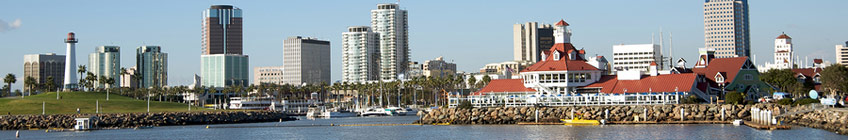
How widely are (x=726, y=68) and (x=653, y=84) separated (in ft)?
64.5

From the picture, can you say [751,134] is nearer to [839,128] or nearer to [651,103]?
[839,128]

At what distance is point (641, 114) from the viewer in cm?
9338

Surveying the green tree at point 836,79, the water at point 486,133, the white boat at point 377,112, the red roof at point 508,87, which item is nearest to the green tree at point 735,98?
the water at point 486,133

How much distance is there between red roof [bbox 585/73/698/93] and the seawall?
496 cm

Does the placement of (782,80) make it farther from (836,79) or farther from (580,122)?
(580,122)

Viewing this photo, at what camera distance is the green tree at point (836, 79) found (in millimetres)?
112625

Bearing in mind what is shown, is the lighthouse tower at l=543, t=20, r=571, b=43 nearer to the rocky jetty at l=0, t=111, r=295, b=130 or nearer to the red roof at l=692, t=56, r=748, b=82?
the red roof at l=692, t=56, r=748, b=82

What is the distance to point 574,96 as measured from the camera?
97.5 m

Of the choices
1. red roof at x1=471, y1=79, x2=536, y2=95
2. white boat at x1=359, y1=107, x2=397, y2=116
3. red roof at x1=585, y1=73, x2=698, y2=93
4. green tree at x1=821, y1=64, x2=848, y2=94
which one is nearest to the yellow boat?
red roof at x1=585, y1=73, x2=698, y2=93

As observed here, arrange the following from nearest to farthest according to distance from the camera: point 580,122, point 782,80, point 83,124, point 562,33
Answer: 1. point 580,122
2. point 562,33
3. point 83,124
4. point 782,80

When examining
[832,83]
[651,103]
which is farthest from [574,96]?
[832,83]

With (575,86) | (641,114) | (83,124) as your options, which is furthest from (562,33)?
(83,124)

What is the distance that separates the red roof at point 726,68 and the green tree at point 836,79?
871cm

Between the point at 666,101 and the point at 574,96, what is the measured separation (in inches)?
331
